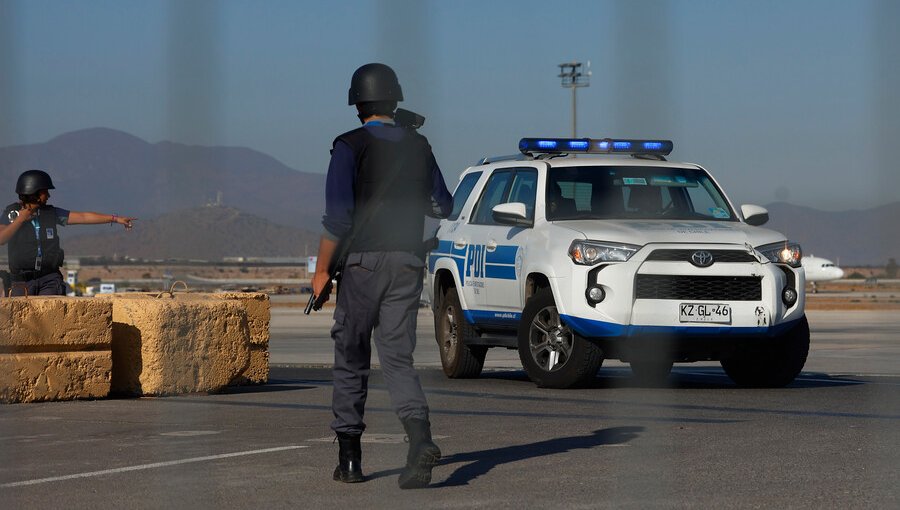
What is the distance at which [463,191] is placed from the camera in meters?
15.0

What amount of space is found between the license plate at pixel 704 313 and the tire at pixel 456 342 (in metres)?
2.59

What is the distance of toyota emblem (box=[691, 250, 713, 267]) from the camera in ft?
38.8

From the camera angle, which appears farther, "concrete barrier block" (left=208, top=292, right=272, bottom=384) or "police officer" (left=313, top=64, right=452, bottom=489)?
"concrete barrier block" (left=208, top=292, right=272, bottom=384)

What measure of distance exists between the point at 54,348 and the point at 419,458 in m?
5.57

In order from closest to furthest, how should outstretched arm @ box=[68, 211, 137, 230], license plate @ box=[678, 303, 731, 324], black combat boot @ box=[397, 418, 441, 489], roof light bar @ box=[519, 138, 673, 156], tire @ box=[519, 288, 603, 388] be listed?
black combat boot @ box=[397, 418, 441, 489]
license plate @ box=[678, 303, 731, 324]
tire @ box=[519, 288, 603, 388]
outstretched arm @ box=[68, 211, 137, 230]
roof light bar @ box=[519, 138, 673, 156]

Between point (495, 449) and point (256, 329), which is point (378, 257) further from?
point (256, 329)

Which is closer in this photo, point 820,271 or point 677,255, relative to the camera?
point 677,255

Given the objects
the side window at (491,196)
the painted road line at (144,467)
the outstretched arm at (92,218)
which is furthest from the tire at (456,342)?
the painted road line at (144,467)

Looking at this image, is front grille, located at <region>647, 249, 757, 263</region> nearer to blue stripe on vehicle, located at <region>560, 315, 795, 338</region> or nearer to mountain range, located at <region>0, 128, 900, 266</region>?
blue stripe on vehicle, located at <region>560, 315, 795, 338</region>

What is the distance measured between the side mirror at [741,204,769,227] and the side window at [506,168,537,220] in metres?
1.78

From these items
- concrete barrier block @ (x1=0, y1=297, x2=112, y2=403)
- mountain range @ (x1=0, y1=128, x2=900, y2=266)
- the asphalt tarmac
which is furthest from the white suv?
mountain range @ (x1=0, y1=128, x2=900, y2=266)

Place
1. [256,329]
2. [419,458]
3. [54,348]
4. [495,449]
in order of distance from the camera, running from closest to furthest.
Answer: [419,458] < [495,449] < [54,348] < [256,329]

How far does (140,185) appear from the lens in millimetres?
3984

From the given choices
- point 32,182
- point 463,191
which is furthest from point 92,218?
point 463,191
